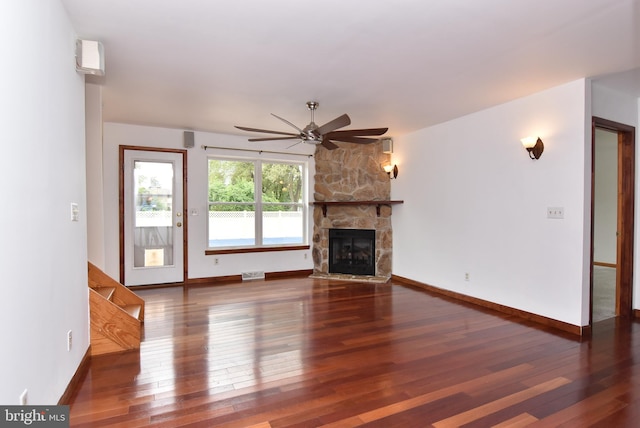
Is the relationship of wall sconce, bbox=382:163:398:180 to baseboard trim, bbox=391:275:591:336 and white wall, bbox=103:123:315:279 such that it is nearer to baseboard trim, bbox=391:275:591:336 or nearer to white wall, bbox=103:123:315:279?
white wall, bbox=103:123:315:279

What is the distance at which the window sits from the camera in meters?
5.92

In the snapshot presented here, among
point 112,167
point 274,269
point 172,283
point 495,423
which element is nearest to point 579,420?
point 495,423

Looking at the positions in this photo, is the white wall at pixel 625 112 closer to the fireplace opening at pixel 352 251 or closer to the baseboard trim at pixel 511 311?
the baseboard trim at pixel 511 311

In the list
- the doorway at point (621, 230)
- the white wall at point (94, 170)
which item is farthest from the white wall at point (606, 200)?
the white wall at point (94, 170)

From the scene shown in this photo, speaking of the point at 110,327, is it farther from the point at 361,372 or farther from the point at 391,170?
the point at 391,170

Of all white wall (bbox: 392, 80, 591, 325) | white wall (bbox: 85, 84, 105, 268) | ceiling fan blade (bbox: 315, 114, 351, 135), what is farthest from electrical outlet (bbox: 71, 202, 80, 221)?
white wall (bbox: 392, 80, 591, 325)

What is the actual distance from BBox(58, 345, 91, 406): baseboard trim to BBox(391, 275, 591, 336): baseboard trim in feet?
13.9

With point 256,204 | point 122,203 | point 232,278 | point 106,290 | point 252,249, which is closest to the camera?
point 106,290

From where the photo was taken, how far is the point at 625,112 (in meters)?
3.86

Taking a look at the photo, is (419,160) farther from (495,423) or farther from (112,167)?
(112,167)

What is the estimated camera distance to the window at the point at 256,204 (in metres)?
5.92

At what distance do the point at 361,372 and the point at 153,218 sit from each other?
14.0 ft

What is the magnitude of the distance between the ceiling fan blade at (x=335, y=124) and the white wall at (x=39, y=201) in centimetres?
207

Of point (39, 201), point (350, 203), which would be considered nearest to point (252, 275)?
point (350, 203)
